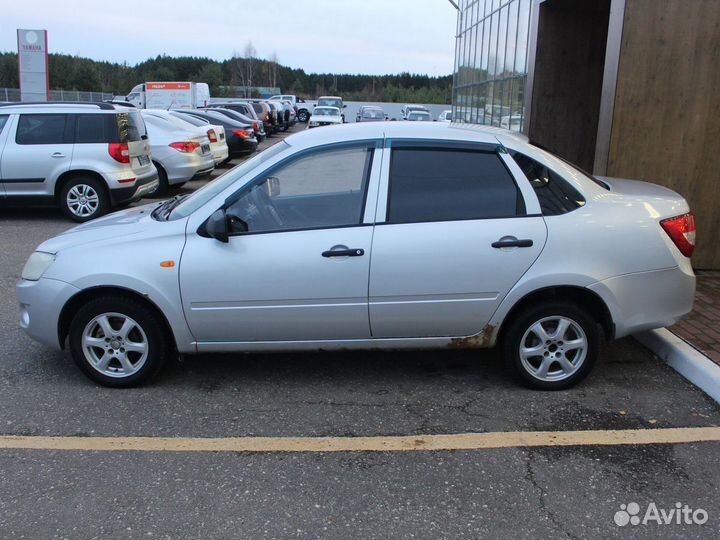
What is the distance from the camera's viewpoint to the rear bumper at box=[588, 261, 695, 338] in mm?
4230

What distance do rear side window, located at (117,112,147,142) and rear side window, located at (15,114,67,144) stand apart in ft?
2.74

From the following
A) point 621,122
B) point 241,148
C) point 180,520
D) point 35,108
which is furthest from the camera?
point 241,148

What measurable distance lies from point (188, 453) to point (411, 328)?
1531mm

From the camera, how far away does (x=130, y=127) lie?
10656 millimetres

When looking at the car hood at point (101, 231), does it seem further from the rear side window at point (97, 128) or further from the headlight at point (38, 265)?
the rear side window at point (97, 128)

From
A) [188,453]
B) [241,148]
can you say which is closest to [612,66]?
[188,453]

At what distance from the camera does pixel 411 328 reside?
14.0 feet

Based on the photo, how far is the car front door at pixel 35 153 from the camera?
33.1ft

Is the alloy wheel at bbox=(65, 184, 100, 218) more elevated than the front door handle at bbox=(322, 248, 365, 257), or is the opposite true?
the front door handle at bbox=(322, 248, 365, 257)

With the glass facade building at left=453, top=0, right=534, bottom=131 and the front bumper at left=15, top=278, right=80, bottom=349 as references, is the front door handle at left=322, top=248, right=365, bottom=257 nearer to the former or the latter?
the front bumper at left=15, top=278, right=80, bottom=349

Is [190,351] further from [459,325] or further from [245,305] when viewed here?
[459,325]

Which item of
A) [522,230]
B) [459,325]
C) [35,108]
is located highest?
[35,108]

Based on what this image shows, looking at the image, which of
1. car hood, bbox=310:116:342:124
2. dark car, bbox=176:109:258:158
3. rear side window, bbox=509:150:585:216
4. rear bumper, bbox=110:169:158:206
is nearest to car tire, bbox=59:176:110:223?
rear bumper, bbox=110:169:158:206

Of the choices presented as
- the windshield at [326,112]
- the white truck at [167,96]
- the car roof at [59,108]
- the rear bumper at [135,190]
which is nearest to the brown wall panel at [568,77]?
the rear bumper at [135,190]
